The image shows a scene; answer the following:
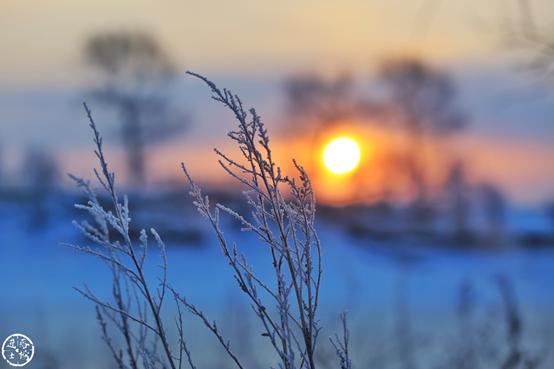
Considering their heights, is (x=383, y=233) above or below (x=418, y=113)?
below

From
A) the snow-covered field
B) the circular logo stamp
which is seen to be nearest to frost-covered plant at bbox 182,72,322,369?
the circular logo stamp

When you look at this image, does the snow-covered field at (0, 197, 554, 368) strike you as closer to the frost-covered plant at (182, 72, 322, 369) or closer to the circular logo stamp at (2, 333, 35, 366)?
the circular logo stamp at (2, 333, 35, 366)

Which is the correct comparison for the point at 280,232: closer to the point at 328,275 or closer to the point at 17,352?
the point at 17,352

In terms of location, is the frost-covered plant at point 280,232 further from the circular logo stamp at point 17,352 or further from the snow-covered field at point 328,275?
the snow-covered field at point 328,275

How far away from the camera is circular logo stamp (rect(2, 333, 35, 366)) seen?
3594 mm

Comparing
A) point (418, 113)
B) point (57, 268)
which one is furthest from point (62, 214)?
point (418, 113)

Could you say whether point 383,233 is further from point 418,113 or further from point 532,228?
point 418,113

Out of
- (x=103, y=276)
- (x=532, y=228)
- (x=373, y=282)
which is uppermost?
(x=532, y=228)

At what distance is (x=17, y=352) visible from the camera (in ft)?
11.7

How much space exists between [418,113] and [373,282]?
56.3 feet

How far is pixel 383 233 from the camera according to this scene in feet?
116

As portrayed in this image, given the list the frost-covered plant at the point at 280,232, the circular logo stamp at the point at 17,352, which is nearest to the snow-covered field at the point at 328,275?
the circular logo stamp at the point at 17,352

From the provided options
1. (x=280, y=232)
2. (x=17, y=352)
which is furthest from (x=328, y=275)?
(x=280, y=232)

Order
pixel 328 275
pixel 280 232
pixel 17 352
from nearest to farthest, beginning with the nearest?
pixel 280 232 < pixel 17 352 < pixel 328 275
